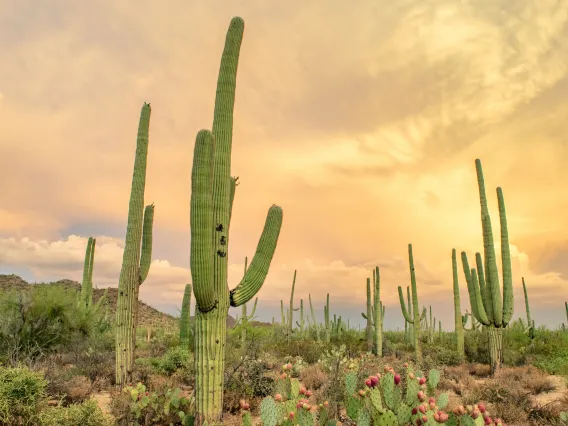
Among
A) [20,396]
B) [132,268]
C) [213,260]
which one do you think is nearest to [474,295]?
[132,268]

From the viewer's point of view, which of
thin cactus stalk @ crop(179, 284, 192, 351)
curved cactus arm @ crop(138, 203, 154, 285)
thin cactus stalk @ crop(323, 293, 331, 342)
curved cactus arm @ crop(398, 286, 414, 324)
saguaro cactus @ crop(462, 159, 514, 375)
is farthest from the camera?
thin cactus stalk @ crop(323, 293, 331, 342)

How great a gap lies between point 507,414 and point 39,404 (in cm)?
773

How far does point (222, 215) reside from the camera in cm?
721

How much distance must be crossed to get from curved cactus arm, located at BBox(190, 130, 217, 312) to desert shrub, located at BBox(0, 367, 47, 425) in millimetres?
2807

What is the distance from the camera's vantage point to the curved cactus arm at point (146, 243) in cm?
1048

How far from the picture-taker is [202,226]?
657 cm

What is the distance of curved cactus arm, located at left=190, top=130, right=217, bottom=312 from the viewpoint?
6.57 m

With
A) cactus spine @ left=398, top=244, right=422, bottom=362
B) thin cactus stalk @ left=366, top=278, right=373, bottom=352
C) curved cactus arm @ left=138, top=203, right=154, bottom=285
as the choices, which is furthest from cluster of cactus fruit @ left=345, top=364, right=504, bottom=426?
thin cactus stalk @ left=366, top=278, right=373, bottom=352

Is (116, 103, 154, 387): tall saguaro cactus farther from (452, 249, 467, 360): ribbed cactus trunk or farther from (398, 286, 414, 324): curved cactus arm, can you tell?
(398, 286, 414, 324): curved cactus arm

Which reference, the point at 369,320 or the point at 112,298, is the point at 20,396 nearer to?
the point at 369,320

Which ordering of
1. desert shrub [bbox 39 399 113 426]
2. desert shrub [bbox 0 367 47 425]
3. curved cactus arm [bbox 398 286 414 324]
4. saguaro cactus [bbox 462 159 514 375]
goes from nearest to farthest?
desert shrub [bbox 39 399 113 426], desert shrub [bbox 0 367 47 425], saguaro cactus [bbox 462 159 514 375], curved cactus arm [bbox 398 286 414 324]

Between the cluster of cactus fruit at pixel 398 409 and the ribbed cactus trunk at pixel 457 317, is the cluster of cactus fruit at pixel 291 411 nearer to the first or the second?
the cluster of cactus fruit at pixel 398 409

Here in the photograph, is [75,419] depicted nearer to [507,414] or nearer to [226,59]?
[226,59]

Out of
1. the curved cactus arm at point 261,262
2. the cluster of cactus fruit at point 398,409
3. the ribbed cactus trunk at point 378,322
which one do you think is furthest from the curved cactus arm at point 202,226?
the ribbed cactus trunk at point 378,322
